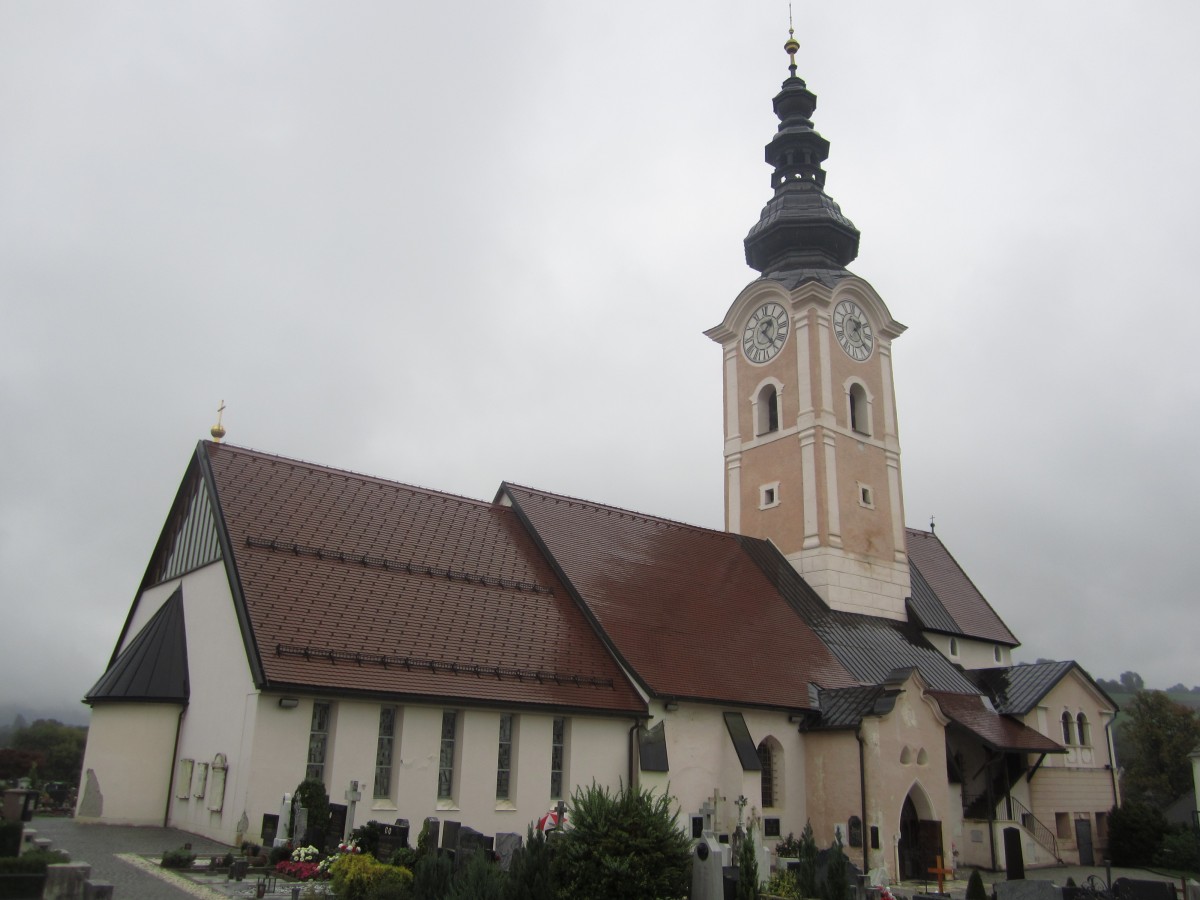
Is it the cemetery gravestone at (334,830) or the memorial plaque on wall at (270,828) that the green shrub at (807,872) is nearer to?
the cemetery gravestone at (334,830)

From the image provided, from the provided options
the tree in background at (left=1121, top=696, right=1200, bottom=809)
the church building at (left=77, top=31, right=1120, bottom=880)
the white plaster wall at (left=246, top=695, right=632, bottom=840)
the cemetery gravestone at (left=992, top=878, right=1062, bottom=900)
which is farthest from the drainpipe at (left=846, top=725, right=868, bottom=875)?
the tree in background at (left=1121, top=696, right=1200, bottom=809)

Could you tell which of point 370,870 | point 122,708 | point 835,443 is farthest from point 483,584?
point 835,443

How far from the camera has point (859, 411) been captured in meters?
32.8

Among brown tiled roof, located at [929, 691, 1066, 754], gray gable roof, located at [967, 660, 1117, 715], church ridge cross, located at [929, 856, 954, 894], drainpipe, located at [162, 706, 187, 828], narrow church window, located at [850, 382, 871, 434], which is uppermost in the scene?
narrow church window, located at [850, 382, 871, 434]

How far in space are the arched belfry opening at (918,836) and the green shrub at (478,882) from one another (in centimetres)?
1324

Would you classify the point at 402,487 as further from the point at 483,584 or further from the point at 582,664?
the point at 582,664

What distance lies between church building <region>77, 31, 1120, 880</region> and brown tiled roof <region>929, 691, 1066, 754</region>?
10 centimetres

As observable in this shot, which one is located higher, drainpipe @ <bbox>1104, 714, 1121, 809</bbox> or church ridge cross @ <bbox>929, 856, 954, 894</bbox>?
drainpipe @ <bbox>1104, 714, 1121, 809</bbox>

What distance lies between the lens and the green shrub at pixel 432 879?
12.2m

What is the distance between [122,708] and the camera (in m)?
19.2

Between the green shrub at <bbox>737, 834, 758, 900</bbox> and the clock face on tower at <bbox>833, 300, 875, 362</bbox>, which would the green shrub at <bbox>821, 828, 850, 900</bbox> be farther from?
the clock face on tower at <bbox>833, 300, 875, 362</bbox>

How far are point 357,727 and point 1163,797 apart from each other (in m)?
43.6

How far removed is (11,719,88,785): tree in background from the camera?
43.4 m

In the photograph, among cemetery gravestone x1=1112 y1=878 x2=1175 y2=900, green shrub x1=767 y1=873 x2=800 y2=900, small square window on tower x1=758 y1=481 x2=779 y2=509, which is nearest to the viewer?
green shrub x1=767 y1=873 x2=800 y2=900
